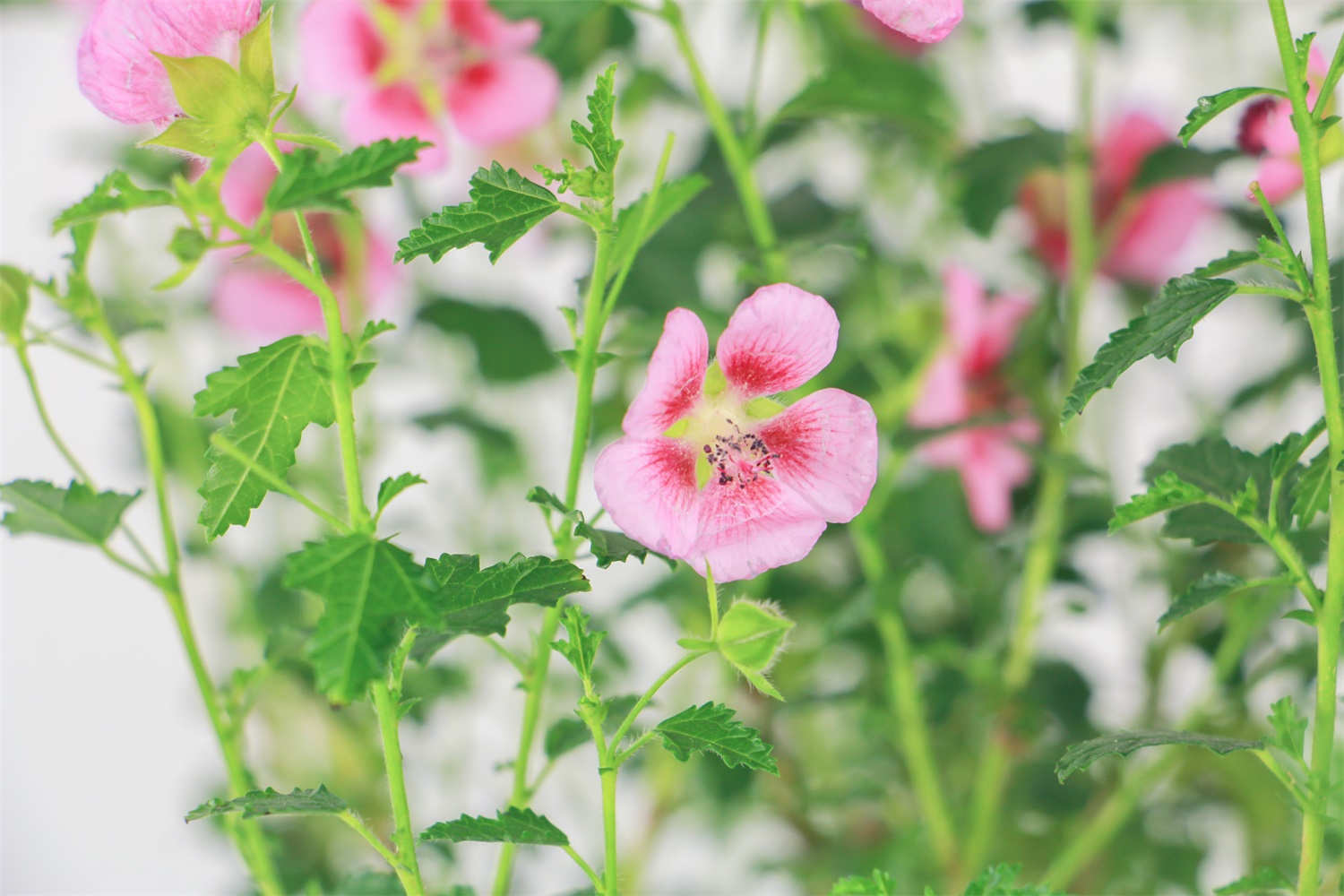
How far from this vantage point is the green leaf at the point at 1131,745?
1.17ft

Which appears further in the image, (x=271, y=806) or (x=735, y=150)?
(x=735, y=150)

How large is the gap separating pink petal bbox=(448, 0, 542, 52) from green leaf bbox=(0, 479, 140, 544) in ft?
1.26

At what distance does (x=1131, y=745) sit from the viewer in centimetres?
36

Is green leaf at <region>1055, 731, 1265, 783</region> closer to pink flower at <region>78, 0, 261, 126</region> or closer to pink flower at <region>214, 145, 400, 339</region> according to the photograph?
pink flower at <region>78, 0, 261, 126</region>

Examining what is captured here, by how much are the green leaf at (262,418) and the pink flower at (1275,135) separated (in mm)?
351

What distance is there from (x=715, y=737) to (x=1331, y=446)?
0.67 feet

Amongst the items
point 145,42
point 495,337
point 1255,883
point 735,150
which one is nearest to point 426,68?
point 495,337

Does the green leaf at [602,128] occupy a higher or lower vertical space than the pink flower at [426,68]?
lower

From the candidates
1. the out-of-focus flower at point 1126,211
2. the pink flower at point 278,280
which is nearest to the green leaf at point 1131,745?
the out-of-focus flower at point 1126,211

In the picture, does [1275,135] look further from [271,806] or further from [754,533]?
[271,806]

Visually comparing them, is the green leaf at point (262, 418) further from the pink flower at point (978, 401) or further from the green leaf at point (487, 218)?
the pink flower at point (978, 401)

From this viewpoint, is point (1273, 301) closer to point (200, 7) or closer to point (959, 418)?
point (959, 418)

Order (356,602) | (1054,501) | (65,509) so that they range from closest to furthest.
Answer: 1. (356,602)
2. (65,509)
3. (1054,501)

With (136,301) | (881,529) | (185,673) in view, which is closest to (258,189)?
(136,301)
